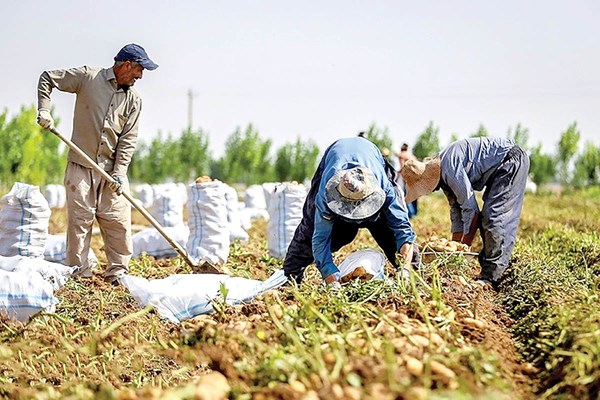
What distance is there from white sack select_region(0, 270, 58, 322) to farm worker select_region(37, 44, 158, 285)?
148 centimetres

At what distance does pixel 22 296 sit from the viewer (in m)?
4.31

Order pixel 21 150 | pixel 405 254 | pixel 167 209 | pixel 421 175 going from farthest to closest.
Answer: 1. pixel 21 150
2. pixel 167 209
3. pixel 421 175
4. pixel 405 254

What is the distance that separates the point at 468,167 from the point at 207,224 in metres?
2.50

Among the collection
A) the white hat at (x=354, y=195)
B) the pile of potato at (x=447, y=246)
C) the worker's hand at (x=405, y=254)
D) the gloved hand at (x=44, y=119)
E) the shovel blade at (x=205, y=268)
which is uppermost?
the gloved hand at (x=44, y=119)

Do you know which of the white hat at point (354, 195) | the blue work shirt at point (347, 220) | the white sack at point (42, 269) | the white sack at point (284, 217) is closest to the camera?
the white hat at point (354, 195)

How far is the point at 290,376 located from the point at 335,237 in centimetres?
225

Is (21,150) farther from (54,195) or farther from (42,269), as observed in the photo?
(42,269)

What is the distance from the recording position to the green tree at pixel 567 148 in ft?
102

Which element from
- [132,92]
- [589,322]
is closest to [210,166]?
[132,92]

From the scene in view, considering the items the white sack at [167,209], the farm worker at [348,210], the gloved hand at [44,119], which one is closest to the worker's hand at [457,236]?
the farm worker at [348,210]

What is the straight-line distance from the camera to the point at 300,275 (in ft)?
16.7

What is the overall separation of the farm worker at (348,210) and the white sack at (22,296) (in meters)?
1.52

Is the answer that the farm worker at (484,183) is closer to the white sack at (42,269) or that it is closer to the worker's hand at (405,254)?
the worker's hand at (405,254)

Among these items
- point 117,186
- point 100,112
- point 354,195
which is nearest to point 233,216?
point 117,186
